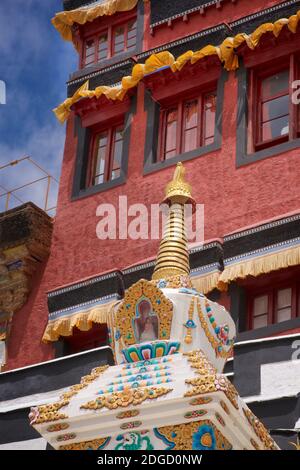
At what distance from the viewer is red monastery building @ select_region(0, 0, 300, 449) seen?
1720 centimetres

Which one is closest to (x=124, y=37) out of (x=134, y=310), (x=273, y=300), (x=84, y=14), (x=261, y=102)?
(x=84, y=14)

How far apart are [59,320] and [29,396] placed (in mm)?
1696

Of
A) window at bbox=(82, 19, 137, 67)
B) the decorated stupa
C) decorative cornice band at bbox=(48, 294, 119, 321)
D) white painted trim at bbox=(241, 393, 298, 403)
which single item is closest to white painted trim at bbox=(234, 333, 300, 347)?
white painted trim at bbox=(241, 393, 298, 403)

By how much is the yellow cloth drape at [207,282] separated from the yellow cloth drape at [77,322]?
1580 mm

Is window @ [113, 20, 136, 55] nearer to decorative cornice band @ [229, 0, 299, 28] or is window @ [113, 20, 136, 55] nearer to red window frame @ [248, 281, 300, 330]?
decorative cornice band @ [229, 0, 299, 28]

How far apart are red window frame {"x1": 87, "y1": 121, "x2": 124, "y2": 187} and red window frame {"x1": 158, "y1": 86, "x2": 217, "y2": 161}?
97 centimetres

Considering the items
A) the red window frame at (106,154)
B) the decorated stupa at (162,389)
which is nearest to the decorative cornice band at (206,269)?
the red window frame at (106,154)

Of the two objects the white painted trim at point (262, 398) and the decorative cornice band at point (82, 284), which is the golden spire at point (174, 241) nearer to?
the white painted trim at point (262, 398)

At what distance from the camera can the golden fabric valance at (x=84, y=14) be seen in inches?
866

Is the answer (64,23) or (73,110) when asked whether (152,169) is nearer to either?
(73,110)

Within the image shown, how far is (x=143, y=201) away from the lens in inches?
766

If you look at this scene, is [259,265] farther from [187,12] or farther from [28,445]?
[187,12]

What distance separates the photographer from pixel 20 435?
662 inches
